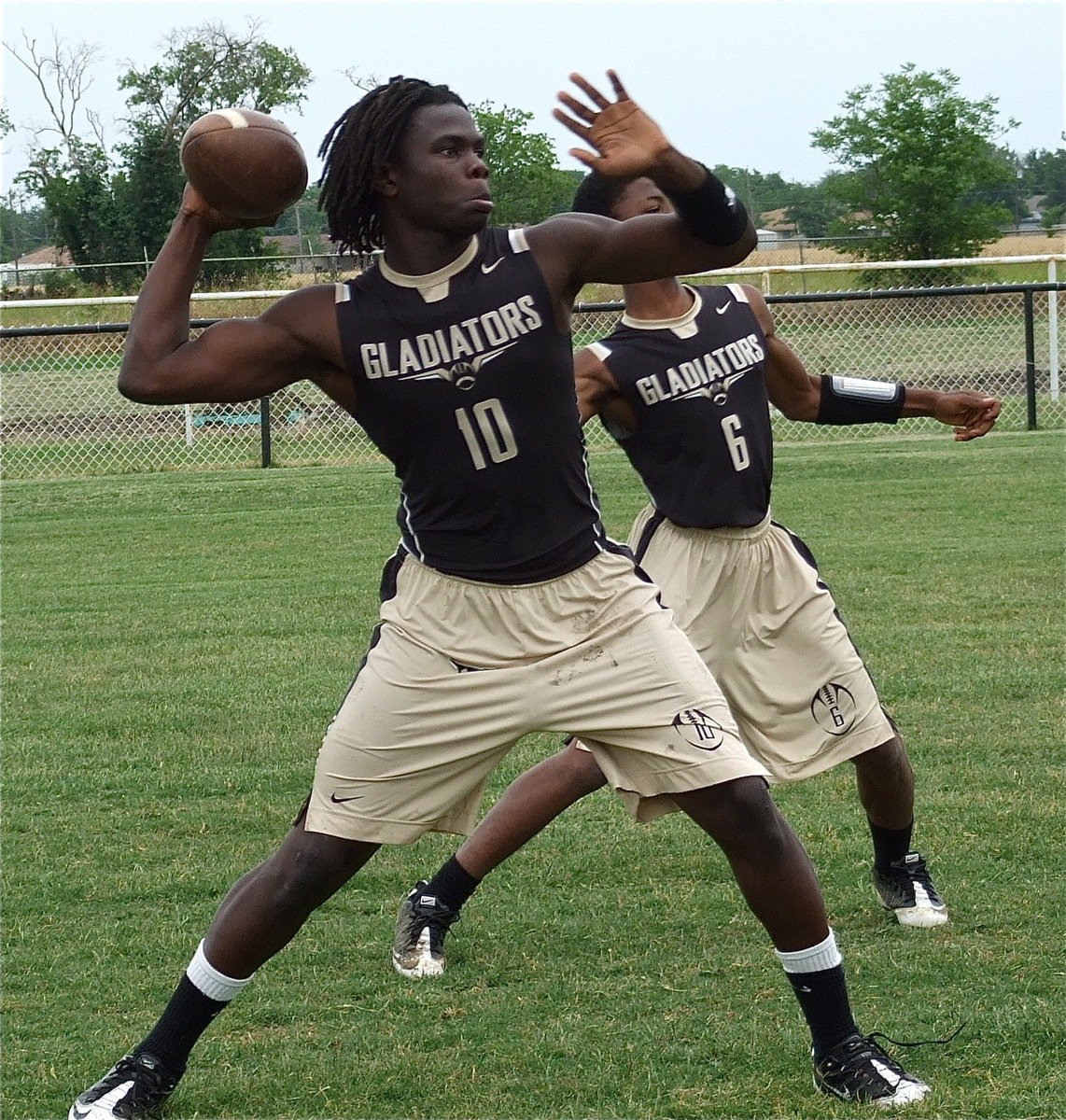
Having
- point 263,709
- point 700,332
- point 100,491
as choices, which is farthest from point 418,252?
point 100,491

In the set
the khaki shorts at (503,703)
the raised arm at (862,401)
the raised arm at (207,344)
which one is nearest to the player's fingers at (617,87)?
the raised arm at (207,344)

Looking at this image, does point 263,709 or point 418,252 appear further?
point 263,709

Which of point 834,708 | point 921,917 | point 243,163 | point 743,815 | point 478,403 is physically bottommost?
point 921,917

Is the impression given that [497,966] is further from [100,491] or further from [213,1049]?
[100,491]

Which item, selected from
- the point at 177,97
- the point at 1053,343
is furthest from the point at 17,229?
the point at 1053,343

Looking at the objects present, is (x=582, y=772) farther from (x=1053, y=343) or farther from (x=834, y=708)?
(x=1053, y=343)

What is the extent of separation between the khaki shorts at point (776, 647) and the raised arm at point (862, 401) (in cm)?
50

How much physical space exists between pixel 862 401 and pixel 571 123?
198 cm

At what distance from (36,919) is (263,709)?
2.59 metres

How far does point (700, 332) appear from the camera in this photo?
4906 millimetres

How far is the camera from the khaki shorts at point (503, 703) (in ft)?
12.0

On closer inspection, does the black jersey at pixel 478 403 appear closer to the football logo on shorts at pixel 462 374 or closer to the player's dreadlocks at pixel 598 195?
the football logo on shorts at pixel 462 374

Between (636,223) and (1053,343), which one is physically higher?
(636,223)

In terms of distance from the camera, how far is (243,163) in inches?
146
